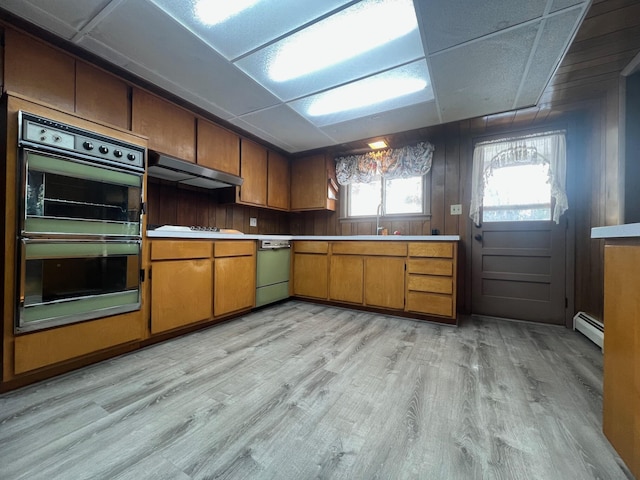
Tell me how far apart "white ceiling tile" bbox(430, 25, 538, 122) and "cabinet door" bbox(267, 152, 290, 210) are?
2249 mm

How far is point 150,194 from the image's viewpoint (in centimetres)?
257

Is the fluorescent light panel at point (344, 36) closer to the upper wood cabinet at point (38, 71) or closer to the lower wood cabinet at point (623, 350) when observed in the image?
the upper wood cabinet at point (38, 71)

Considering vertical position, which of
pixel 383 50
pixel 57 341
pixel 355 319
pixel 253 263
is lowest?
pixel 355 319

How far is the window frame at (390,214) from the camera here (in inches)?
131

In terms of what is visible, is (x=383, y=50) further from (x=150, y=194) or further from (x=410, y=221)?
(x=150, y=194)

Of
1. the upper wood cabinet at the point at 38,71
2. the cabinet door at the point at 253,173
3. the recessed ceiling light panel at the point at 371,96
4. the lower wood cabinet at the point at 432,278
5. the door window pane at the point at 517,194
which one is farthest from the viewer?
the cabinet door at the point at 253,173

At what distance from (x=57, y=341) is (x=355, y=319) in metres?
2.35

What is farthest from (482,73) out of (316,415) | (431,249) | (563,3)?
(316,415)

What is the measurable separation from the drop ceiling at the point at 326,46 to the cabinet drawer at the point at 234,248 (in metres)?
1.37

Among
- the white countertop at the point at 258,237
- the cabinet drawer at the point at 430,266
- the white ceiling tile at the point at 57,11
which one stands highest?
the white ceiling tile at the point at 57,11

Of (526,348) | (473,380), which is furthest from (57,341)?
(526,348)

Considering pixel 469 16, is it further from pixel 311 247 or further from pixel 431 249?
pixel 311 247

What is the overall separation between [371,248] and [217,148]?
2.11 meters

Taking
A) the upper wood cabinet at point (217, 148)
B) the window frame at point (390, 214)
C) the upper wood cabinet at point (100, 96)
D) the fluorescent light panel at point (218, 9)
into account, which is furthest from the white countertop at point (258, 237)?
the fluorescent light panel at point (218, 9)
